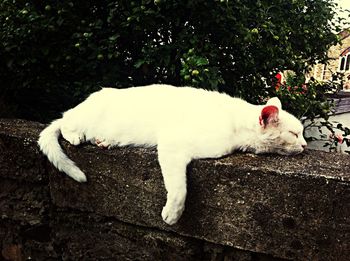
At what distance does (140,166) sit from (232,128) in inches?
19.7

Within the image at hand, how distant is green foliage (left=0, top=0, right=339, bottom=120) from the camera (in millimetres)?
3039

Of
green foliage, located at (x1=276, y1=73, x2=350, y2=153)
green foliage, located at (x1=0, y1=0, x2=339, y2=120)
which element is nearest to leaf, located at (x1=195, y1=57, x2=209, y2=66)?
green foliage, located at (x1=0, y1=0, x2=339, y2=120)

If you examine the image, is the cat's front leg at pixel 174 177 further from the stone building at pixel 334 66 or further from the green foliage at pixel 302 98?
the stone building at pixel 334 66

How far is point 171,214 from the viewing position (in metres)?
1.88

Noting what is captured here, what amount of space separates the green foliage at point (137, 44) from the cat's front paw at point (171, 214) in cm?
123

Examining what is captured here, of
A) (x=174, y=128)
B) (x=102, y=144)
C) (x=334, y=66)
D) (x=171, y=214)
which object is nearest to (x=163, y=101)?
(x=174, y=128)

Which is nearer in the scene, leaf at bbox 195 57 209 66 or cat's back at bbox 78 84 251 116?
cat's back at bbox 78 84 251 116

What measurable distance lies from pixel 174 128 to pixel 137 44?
176 cm

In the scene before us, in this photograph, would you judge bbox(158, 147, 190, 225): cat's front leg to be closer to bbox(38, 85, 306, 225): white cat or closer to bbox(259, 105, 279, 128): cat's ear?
bbox(38, 85, 306, 225): white cat

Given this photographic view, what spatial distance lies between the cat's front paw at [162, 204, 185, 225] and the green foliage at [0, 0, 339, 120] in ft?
4.02

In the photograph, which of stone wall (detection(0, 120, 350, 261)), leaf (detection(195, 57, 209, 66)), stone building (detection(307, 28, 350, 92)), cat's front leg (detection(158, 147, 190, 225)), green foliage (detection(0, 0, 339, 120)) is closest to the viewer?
stone wall (detection(0, 120, 350, 261))

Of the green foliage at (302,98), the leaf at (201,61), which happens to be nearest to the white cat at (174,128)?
the leaf at (201,61)

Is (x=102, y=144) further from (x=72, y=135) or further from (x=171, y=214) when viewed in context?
(x=171, y=214)

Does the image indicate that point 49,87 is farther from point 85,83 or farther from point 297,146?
point 297,146
